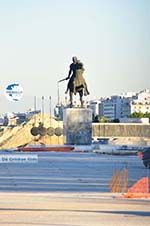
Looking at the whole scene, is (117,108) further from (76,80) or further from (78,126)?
(78,126)

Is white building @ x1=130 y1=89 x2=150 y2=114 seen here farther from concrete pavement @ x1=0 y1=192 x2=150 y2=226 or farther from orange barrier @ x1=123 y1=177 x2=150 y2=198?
concrete pavement @ x1=0 y1=192 x2=150 y2=226

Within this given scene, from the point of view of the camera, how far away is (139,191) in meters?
17.8

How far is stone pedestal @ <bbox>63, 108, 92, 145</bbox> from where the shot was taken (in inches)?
1635

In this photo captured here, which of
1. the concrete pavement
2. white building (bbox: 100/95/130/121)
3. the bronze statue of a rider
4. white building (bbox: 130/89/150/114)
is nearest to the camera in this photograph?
the concrete pavement

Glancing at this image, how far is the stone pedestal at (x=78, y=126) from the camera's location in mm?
41531

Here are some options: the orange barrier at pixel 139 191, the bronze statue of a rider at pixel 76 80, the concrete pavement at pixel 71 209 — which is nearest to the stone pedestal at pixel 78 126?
the bronze statue of a rider at pixel 76 80

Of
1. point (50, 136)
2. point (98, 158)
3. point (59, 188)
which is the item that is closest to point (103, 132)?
point (50, 136)

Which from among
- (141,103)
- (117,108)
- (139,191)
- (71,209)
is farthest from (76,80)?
(117,108)

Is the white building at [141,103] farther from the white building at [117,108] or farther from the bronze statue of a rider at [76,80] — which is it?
the bronze statue of a rider at [76,80]

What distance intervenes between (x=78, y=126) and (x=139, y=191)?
78.7 ft

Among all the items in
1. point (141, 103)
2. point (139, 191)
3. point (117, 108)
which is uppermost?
point (141, 103)

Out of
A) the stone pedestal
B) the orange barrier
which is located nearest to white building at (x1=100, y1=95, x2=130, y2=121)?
the stone pedestal

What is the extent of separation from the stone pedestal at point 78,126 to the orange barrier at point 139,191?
21.4 m

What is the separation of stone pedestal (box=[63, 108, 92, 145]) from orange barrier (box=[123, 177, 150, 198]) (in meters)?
21.4
